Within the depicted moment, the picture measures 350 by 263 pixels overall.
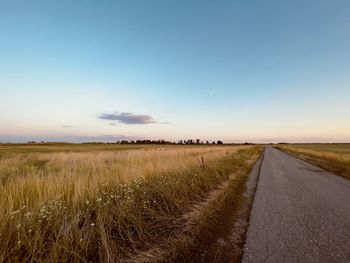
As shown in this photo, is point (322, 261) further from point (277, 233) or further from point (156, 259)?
point (156, 259)

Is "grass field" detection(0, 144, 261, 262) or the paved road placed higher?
"grass field" detection(0, 144, 261, 262)

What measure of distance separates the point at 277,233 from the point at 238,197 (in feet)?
9.86

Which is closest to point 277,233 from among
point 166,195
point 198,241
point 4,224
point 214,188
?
point 198,241

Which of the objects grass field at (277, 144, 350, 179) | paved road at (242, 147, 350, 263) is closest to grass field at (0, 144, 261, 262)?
paved road at (242, 147, 350, 263)

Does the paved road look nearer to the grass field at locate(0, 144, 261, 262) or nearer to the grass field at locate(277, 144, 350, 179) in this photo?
the grass field at locate(0, 144, 261, 262)

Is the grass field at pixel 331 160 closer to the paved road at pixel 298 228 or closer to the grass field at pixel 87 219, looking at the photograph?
the paved road at pixel 298 228

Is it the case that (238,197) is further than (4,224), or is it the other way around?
(238,197)

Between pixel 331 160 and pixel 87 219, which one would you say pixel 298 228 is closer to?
pixel 87 219

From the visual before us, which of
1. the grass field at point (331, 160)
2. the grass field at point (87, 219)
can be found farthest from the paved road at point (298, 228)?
the grass field at point (331, 160)

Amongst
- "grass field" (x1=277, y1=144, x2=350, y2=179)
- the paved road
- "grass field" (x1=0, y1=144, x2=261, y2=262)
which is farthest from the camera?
"grass field" (x1=277, y1=144, x2=350, y2=179)

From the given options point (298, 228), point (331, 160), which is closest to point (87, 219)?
point (298, 228)

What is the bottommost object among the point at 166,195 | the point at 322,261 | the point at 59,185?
the point at 322,261

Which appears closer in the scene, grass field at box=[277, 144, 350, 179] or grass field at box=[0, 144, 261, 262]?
A: grass field at box=[0, 144, 261, 262]

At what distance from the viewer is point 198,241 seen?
4.05m
